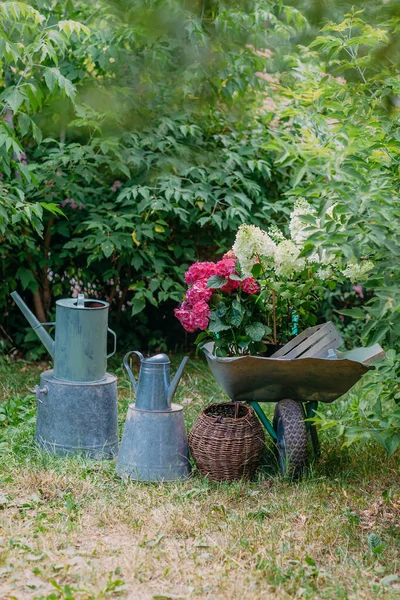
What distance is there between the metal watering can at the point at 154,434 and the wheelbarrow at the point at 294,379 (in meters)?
0.27

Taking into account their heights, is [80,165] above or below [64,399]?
above

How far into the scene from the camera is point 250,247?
330cm

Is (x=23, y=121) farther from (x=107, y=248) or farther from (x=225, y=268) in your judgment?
(x=225, y=268)

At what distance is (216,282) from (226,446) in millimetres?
755

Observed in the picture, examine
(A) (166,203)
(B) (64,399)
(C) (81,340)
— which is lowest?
(B) (64,399)

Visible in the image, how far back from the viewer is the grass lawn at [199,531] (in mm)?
2346

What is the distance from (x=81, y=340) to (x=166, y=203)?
1.56 metres

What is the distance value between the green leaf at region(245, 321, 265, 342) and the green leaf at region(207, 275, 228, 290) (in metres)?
0.24

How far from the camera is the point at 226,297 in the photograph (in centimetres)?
347

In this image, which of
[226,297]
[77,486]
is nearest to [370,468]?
[226,297]

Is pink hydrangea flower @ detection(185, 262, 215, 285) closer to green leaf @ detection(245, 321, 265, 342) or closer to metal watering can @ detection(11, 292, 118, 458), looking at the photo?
green leaf @ detection(245, 321, 265, 342)

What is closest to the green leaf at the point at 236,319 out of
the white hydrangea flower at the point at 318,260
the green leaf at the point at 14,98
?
the white hydrangea flower at the point at 318,260

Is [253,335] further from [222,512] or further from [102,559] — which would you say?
[102,559]

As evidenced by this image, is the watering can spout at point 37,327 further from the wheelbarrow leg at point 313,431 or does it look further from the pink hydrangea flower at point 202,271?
the wheelbarrow leg at point 313,431
